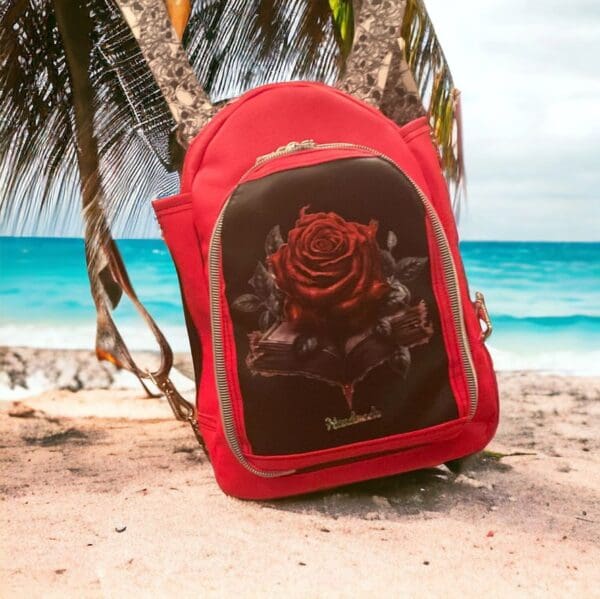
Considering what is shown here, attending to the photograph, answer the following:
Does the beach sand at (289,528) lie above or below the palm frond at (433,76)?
below

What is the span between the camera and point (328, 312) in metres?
0.97

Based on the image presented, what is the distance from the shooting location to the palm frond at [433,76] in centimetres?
159

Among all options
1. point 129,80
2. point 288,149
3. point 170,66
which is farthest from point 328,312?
point 129,80

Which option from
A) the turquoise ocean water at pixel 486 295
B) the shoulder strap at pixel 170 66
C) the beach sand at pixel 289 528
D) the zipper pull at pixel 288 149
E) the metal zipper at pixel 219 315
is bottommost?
the turquoise ocean water at pixel 486 295

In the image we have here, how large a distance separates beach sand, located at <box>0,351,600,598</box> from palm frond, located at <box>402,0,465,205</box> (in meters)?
0.61

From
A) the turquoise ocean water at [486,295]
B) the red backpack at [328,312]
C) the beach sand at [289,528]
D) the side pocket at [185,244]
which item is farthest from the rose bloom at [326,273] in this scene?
the turquoise ocean water at [486,295]

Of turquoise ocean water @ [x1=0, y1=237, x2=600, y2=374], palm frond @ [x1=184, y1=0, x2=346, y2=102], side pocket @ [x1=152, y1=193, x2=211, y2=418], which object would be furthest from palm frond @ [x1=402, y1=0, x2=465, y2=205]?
turquoise ocean water @ [x1=0, y1=237, x2=600, y2=374]

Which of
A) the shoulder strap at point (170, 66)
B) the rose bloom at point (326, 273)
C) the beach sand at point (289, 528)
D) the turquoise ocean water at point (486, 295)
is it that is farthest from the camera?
the turquoise ocean water at point (486, 295)

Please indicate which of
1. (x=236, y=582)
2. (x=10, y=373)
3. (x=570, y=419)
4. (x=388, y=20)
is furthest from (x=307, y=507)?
(x=10, y=373)

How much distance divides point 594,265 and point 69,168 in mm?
8034

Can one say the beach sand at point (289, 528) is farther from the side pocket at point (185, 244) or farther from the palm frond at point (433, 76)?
the palm frond at point (433, 76)

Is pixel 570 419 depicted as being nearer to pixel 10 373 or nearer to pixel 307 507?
pixel 307 507

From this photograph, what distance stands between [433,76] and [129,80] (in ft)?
2.15

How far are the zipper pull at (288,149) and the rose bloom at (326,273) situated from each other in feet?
0.30
